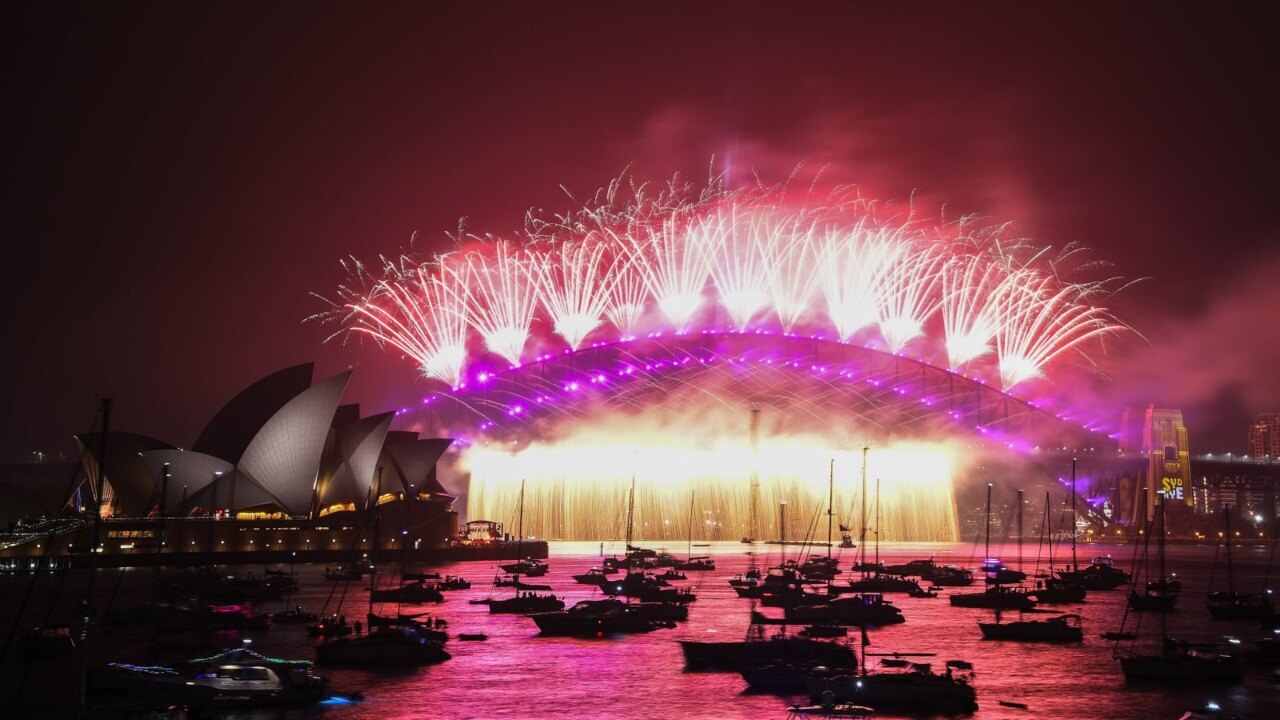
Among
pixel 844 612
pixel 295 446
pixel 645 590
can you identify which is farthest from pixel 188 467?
pixel 844 612

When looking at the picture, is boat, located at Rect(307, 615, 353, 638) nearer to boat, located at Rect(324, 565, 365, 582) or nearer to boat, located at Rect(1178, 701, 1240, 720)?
boat, located at Rect(324, 565, 365, 582)

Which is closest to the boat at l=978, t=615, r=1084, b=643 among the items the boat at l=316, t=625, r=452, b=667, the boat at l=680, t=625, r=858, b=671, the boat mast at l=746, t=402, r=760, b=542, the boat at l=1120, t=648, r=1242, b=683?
the boat at l=1120, t=648, r=1242, b=683

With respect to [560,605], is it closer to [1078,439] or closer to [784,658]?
[784,658]

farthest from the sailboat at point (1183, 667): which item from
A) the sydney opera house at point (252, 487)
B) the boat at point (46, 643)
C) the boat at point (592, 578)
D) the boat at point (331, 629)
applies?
the sydney opera house at point (252, 487)

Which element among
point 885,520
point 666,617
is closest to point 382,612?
point 666,617

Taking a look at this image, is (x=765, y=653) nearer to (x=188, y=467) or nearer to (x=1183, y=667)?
(x=1183, y=667)

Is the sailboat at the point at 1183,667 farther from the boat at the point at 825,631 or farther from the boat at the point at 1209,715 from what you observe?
the boat at the point at 1209,715

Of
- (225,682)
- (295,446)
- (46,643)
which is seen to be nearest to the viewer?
(225,682)
